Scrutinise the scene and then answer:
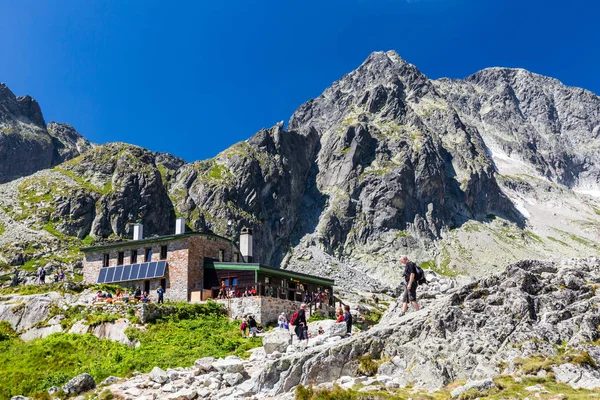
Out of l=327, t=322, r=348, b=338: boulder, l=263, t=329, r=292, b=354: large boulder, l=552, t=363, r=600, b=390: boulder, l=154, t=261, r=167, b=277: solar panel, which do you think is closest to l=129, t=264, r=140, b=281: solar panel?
l=154, t=261, r=167, b=277: solar panel

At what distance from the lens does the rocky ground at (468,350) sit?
1639cm

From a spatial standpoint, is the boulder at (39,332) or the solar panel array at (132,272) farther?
the solar panel array at (132,272)

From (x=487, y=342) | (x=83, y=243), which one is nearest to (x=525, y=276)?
(x=487, y=342)

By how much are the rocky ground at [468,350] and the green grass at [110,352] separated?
559 centimetres

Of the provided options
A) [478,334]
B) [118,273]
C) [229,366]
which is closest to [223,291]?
[118,273]

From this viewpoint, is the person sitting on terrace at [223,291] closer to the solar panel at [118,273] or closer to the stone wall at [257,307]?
the stone wall at [257,307]

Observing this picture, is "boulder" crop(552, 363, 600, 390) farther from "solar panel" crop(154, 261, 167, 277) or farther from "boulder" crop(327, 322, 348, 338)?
"solar panel" crop(154, 261, 167, 277)

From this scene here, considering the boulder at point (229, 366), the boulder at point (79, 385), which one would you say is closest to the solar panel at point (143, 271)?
the boulder at point (79, 385)

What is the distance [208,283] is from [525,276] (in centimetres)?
3410

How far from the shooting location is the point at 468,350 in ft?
60.5

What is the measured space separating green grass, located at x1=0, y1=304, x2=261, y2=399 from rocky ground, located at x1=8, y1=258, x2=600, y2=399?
5.59 m

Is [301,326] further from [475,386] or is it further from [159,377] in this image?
[475,386]

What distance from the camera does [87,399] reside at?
24.3 m

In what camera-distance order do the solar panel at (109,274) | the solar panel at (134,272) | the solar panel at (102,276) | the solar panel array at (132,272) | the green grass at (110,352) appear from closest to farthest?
the green grass at (110,352), the solar panel array at (132,272), the solar panel at (134,272), the solar panel at (109,274), the solar panel at (102,276)
